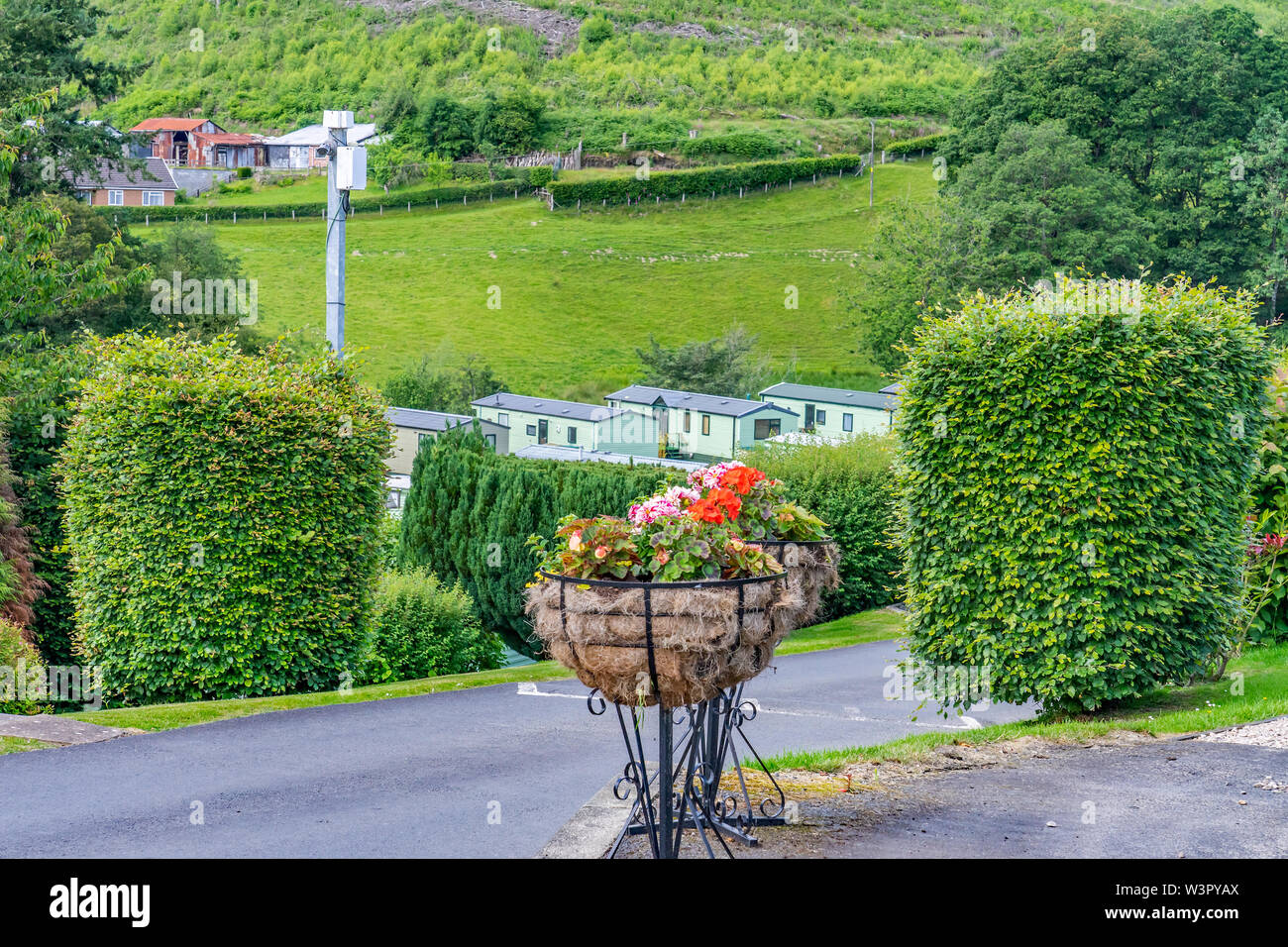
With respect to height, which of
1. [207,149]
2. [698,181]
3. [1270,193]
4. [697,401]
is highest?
[207,149]

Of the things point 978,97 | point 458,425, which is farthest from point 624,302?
point 458,425

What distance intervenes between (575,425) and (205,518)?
4408 centimetres

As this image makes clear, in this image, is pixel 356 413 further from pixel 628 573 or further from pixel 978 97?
pixel 978 97

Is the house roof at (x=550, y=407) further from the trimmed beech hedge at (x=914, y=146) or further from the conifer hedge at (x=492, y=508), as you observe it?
the trimmed beech hedge at (x=914, y=146)

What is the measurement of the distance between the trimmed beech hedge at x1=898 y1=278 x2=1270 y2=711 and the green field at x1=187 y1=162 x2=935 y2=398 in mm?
56796

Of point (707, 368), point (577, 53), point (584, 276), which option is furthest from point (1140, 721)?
point (577, 53)

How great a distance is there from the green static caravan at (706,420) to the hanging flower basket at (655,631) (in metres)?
47.7

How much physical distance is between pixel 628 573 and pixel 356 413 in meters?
8.26

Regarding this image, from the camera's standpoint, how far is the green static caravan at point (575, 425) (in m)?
55.0

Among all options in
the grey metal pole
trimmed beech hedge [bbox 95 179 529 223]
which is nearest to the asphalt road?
the grey metal pole

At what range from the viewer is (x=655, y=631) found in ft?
16.0

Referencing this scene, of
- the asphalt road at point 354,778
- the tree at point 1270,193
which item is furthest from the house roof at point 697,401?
the asphalt road at point 354,778

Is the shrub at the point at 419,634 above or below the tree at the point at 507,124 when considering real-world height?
below

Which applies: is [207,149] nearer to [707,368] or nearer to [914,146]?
[914,146]
